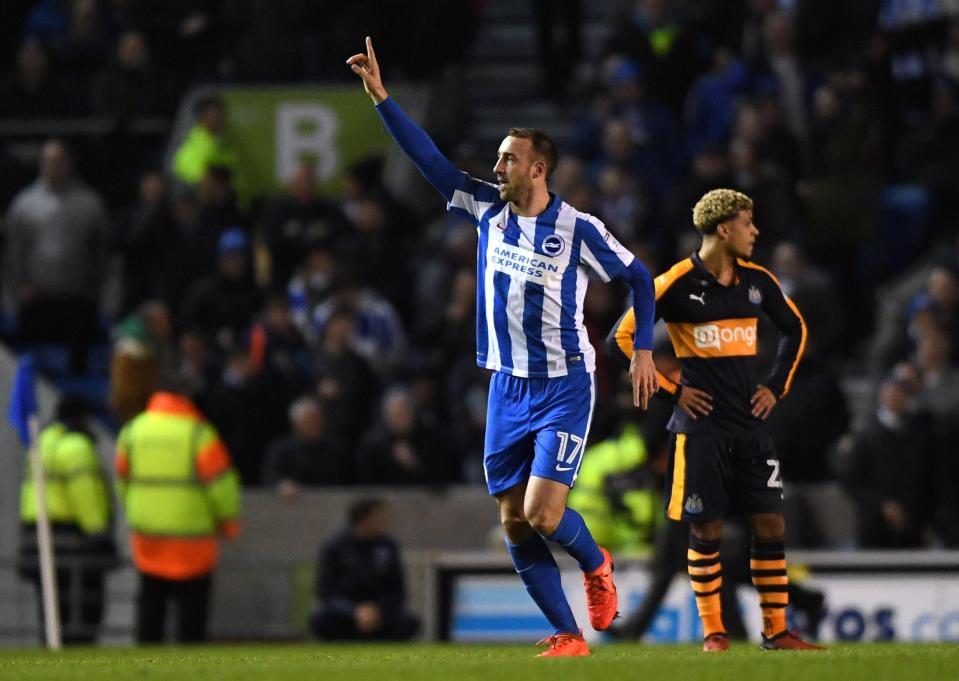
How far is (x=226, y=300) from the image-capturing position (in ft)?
60.5

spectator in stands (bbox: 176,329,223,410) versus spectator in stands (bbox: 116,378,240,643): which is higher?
spectator in stands (bbox: 176,329,223,410)

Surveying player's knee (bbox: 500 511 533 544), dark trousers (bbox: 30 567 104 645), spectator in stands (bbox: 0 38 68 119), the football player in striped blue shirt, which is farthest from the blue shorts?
spectator in stands (bbox: 0 38 68 119)

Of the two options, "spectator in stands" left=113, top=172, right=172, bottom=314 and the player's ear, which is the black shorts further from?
"spectator in stands" left=113, top=172, right=172, bottom=314

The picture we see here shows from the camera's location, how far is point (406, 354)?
17.9m

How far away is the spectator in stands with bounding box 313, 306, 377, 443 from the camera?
17172 millimetres

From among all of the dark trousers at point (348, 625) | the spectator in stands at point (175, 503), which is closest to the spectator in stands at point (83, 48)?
the spectator in stands at point (175, 503)

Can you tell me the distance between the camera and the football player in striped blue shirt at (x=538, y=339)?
9641mm

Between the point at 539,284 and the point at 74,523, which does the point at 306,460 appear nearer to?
the point at 74,523

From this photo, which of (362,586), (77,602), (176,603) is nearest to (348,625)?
(362,586)

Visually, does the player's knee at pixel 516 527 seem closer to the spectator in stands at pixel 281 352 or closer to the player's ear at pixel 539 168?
the player's ear at pixel 539 168

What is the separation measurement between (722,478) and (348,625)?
583 centimetres

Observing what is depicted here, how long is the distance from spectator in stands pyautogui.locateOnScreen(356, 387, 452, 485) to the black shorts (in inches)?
257

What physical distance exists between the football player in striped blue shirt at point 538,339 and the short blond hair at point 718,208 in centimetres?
74

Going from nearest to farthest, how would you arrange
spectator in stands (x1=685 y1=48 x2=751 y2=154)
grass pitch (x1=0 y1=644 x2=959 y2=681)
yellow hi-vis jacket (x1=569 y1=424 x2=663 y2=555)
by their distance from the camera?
1. grass pitch (x1=0 y1=644 x2=959 y2=681)
2. yellow hi-vis jacket (x1=569 y1=424 x2=663 y2=555)
3. spectator in stands (x1=685 y1=48 x2=751 y2=154)
